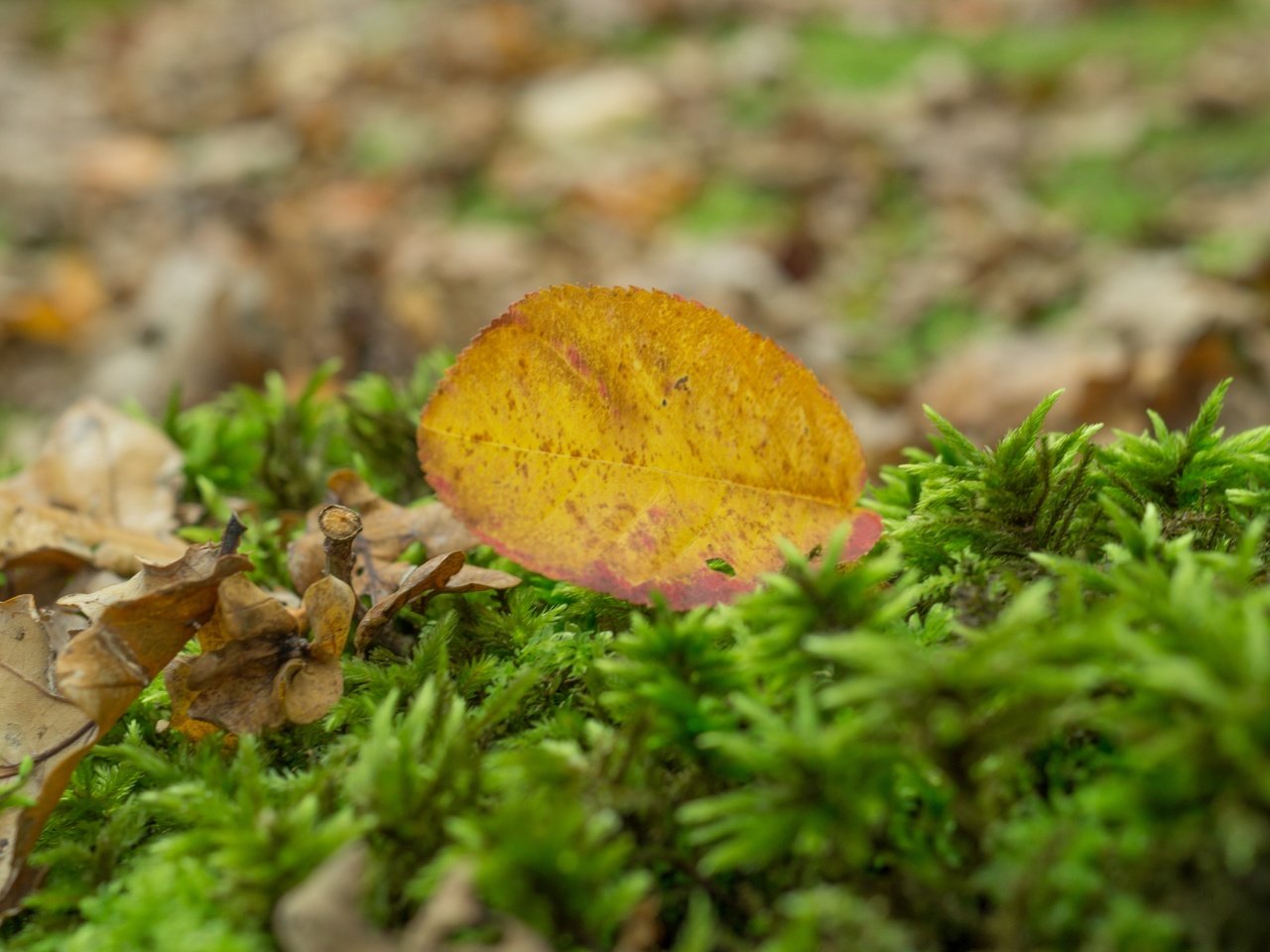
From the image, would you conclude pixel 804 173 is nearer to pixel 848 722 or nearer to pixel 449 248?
pixel 449 248

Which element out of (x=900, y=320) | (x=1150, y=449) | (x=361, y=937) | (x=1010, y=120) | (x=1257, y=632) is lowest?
(x=900, y=320)

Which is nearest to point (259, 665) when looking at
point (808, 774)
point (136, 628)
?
point (136, 628)

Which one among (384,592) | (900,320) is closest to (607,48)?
(900,320)

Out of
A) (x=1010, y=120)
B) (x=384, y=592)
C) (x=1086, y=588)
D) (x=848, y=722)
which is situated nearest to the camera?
(x=848, y=722)

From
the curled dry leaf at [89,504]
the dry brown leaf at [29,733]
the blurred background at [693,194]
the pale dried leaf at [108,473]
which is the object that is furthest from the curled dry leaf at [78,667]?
the blurred background at [693,194]

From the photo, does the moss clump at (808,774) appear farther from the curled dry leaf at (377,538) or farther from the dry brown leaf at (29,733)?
the curled dry leaf at (377,538)

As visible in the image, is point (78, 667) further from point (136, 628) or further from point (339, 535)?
point (339, 535)
